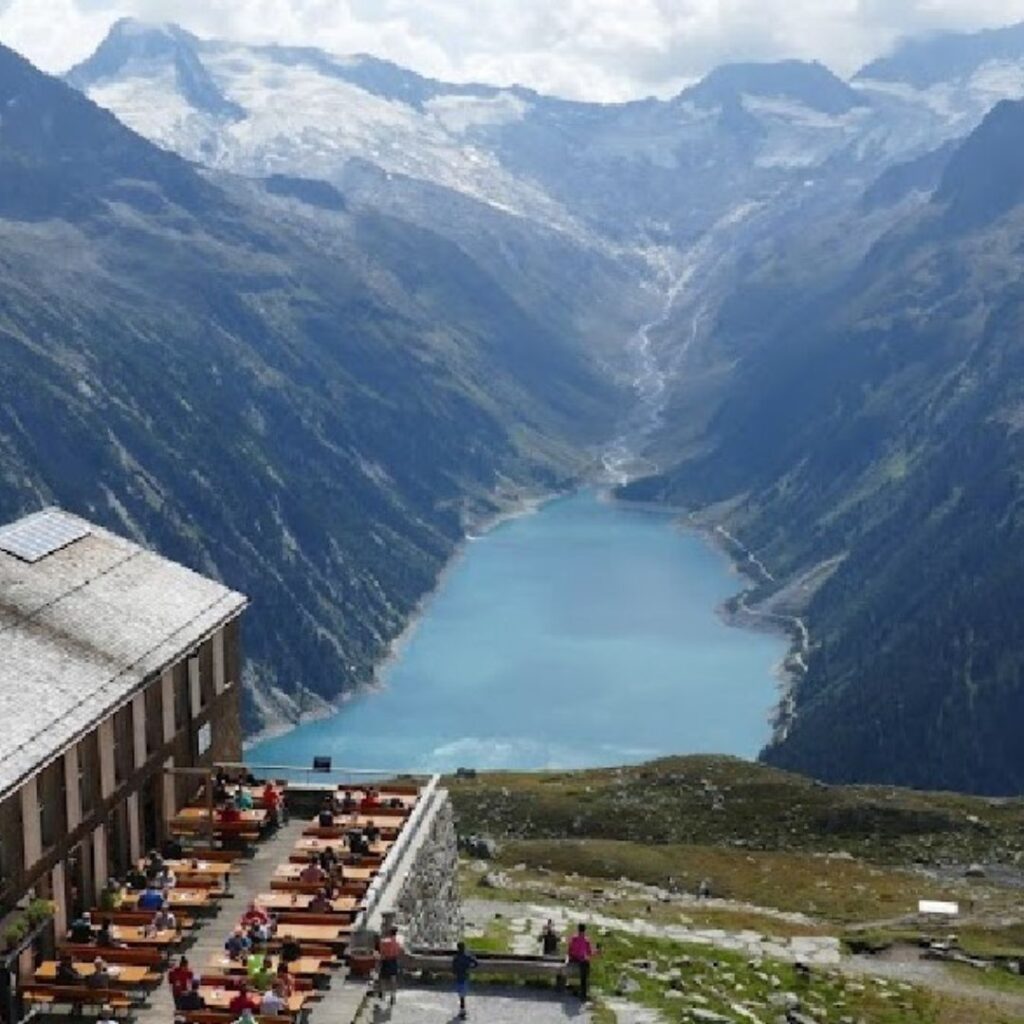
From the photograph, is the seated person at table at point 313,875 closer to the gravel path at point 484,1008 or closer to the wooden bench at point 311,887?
the wooden bench at point 311,887

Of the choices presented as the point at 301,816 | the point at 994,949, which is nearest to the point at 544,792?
the point at 994,949

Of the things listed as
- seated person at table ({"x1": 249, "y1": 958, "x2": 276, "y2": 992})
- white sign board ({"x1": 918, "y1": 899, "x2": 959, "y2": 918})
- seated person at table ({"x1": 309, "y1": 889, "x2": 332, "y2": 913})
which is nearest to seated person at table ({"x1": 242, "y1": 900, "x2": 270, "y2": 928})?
seated person at table ({"x1": 309, "y1": 889, "x2": 332, "y2": 913})

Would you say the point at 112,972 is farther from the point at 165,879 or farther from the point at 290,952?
the point at 165,879

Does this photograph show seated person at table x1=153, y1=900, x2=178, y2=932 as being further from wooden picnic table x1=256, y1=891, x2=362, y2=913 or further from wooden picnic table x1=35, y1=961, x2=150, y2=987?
wooden picnic table x1=256, y1=891, x2=362, y2=913

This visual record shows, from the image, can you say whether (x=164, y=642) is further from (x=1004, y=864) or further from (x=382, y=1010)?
(x=1004, y=864)

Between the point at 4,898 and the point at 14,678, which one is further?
the point at 14,678

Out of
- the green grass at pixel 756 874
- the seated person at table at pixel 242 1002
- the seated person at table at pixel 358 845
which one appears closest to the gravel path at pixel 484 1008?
the seated person at table at pixel 242 1002
